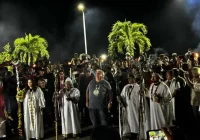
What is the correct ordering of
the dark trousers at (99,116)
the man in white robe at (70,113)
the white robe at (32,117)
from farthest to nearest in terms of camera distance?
the man in white robe at (70,113), the white robe at (32,117), the dark trousers at (99,116)

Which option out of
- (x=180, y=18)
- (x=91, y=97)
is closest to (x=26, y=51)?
(x=180, y=18)

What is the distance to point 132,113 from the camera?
34.6ft

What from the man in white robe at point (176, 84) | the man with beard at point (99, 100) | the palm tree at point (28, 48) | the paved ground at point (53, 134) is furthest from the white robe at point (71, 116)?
the palm tree at point (28, 48)

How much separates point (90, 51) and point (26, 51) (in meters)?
10.5

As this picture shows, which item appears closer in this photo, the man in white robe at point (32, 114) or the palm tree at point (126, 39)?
the man in white robe at point (32, 114)

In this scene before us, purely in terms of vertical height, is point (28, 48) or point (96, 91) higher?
point (28, 48)

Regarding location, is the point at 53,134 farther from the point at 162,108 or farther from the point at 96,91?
the point at 162,108

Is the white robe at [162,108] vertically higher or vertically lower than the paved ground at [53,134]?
higher

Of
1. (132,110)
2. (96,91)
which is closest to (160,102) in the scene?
(132,110)

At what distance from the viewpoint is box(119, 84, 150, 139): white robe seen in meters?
10.3

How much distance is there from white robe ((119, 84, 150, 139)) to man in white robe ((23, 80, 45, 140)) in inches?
111

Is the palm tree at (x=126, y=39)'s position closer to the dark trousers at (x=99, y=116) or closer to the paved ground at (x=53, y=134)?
the paved ground at (x=53, y=134)

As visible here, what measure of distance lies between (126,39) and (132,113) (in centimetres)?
2567

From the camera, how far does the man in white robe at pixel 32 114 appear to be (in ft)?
36.6
